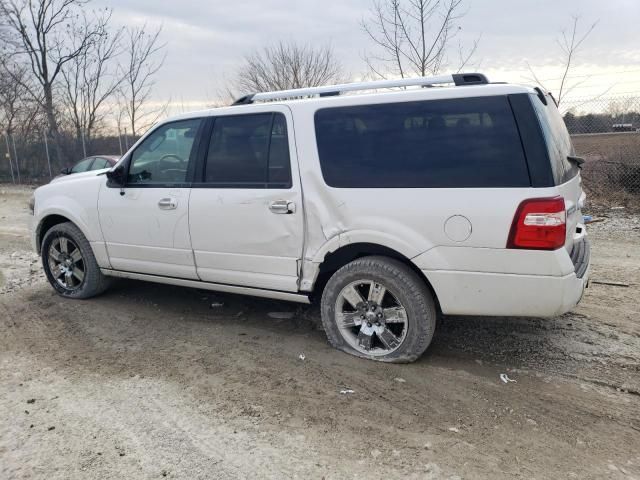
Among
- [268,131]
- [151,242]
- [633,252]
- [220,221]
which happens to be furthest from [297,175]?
[633,252]

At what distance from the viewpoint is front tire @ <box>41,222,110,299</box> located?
Result: 520cm

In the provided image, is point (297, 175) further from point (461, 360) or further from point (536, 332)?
point (536, 332)

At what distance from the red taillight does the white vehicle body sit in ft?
0.14

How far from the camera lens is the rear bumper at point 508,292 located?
3193 millimetres

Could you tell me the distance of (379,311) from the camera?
3.74 meters

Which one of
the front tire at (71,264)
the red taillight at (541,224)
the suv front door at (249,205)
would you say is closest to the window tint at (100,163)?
the front tire at (71,264)

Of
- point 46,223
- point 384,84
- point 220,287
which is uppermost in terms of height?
point 384,84

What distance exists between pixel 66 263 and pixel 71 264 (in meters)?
0.06

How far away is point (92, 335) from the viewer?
4465 millimetres

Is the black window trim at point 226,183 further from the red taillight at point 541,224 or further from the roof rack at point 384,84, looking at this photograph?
the red taillight at point 541,224

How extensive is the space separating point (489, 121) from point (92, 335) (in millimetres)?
3713

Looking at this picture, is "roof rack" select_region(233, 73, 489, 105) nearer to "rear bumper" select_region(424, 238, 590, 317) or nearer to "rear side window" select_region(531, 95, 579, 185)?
"rear side window" select_region(531, 95, 579, 185)

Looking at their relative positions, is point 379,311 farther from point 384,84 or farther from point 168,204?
point 168,204

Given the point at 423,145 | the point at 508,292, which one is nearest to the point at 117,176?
the point at 423,145
